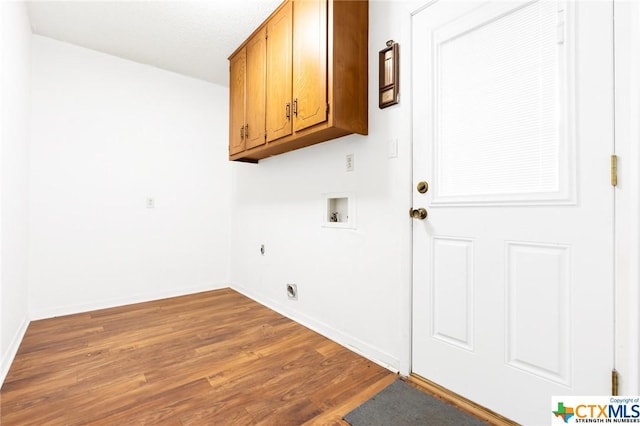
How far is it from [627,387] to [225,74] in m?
4.03

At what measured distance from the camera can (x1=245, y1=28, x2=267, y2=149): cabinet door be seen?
2.44m

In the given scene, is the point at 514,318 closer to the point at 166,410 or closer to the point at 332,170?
the point at 332,170

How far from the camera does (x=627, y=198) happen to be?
1.03 metres

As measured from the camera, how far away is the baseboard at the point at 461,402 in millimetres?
1326

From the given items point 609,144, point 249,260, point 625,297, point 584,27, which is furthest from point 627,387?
point 249,260

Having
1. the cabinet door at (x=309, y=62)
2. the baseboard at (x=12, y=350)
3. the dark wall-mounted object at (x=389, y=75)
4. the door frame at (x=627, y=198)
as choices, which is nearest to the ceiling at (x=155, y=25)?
the cabinet door at (x=309, y=62)

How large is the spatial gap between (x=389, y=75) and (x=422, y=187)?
0.75 m

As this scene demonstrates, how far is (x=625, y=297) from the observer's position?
1.03 meters

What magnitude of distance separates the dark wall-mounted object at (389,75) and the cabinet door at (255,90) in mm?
1067

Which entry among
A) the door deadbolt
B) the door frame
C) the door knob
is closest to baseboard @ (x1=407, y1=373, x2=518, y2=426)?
the door frame

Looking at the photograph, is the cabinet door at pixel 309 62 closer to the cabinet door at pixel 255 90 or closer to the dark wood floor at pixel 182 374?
the cabinet door at pixel 255 90

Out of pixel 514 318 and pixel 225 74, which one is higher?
pixel 225 74

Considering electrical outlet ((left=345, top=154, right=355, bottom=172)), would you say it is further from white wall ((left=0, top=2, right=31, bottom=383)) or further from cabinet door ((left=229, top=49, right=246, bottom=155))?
white wall ((left=0, top=2, right=31, bottom=383))

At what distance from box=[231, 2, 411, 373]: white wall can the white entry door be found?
0.10m
